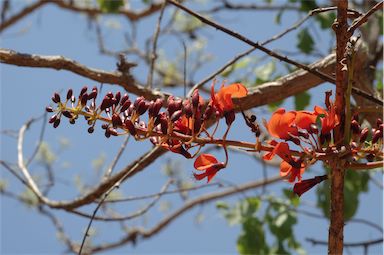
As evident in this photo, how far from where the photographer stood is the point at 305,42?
348 cm

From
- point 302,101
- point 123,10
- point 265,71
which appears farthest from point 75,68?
point 123,10

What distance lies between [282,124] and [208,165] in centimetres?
18

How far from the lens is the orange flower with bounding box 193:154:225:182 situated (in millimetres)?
1325

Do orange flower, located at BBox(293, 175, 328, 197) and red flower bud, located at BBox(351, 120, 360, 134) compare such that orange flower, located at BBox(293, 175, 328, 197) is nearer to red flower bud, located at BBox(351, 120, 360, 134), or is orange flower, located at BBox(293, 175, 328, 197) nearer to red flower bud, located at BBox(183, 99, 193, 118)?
red flower bud, located at BBox(351, 120, 360, 134)

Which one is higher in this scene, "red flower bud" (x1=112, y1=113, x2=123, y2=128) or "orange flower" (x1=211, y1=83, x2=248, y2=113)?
"orange flower" (x1=211, y1=83, x2=248, y2=113)

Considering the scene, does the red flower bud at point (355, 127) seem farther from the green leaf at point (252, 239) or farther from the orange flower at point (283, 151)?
the green leaf at point (252, 239)

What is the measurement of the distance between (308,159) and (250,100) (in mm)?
1014

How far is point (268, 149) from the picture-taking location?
1.30 m

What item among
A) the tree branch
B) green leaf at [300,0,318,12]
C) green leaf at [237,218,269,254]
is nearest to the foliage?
green leaf at [237,218,269,254]

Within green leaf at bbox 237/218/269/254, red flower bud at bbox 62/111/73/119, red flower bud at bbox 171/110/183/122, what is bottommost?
green leaf at bbox 237/218/269/254

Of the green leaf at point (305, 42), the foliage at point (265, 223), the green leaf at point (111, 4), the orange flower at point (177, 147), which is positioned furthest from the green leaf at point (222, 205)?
the orange flower at point (177, 147)

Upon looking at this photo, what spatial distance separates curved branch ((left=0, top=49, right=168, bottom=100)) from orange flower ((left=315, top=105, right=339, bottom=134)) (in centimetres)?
100

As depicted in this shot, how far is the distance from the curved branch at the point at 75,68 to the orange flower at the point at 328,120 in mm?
1003

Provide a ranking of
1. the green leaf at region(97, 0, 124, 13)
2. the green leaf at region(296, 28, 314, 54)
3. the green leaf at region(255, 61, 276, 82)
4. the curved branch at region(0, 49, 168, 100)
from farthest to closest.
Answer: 1. the green leaf at region(97, 0, 124, 13)
2. the green leaf at region(296, 28, 314, 54)
3. the green leaf at region(255, 61, 276, 82)
4. the curved branch at region(0, 49, 168, 100)
